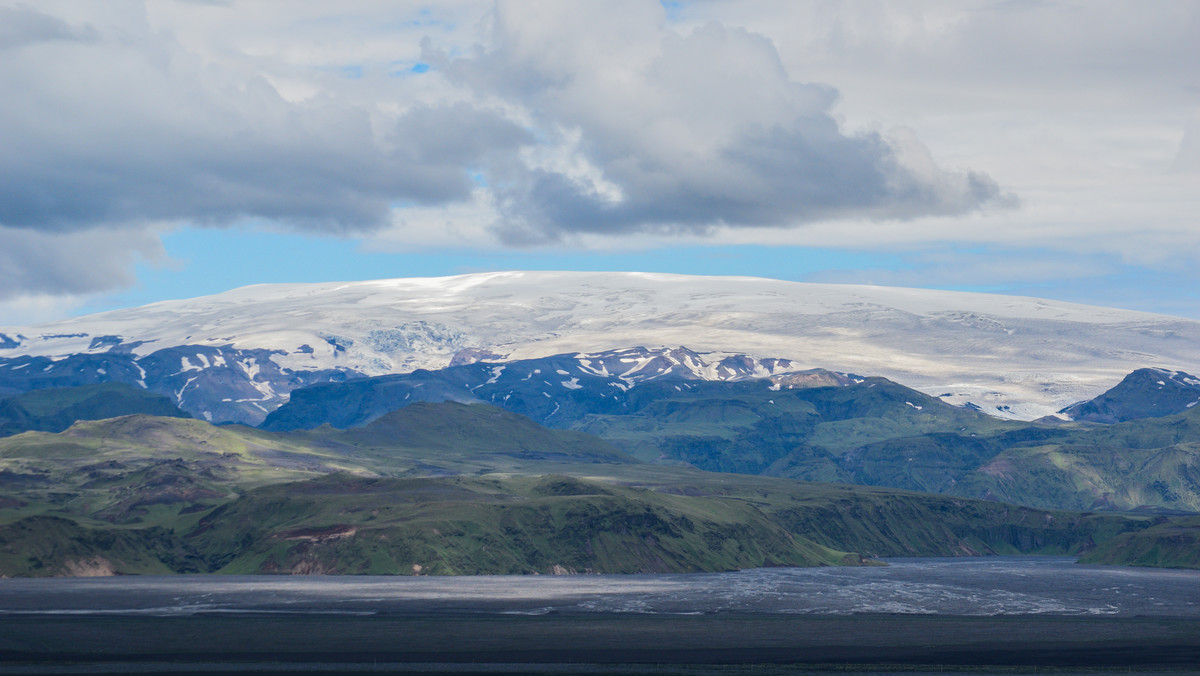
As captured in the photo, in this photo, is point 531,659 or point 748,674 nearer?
point 748,674

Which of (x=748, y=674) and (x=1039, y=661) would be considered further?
(x=1039, y=661)

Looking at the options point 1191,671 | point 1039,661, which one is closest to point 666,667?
point 1039,661

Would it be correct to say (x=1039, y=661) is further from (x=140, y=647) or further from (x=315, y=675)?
(x=140, y=647)

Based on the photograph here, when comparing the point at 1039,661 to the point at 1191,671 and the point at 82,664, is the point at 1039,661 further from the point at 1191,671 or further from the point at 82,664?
the point at 82,664

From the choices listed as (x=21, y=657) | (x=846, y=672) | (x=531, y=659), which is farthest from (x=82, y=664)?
(x=846, y=672)

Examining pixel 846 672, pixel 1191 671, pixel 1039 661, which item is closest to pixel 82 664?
pixel 846 672

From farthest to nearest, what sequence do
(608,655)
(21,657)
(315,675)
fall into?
(608,655) → (21,657) → (315,675)

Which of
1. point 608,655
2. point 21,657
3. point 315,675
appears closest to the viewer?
point 315,675
